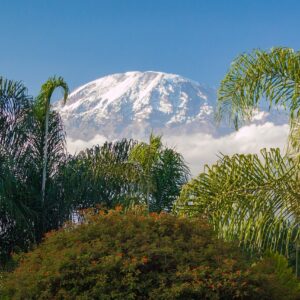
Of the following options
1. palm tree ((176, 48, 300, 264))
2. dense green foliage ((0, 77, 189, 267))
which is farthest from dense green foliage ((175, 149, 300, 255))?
dense green foliage ((0, 77, 189, 267))

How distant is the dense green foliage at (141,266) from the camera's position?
9.47 m

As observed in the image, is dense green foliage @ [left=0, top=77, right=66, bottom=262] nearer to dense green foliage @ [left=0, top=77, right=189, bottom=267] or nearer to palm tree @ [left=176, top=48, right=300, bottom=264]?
dense green foliage @ [left=0, top=77, right=189, bottom=267]

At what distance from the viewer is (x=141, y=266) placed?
979cm

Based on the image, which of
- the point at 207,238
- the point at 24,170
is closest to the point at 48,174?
the point at 24,170

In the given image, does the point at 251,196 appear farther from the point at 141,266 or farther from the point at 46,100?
the point at 46,100

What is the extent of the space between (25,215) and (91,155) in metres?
3.70

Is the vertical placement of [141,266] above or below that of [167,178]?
below

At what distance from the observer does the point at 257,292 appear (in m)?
9.79

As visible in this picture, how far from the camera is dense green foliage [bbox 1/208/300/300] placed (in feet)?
31.1

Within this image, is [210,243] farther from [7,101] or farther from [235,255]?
[7,101]

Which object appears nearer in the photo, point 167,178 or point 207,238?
point 207,238

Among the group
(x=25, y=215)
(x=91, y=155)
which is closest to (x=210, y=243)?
(x=25, y=215)

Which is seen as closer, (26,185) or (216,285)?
(216,285)

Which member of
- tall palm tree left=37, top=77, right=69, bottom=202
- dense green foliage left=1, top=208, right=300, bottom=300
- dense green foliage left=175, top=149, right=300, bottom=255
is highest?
tall palm tree left=37, top=77, right=69, bottom=202
